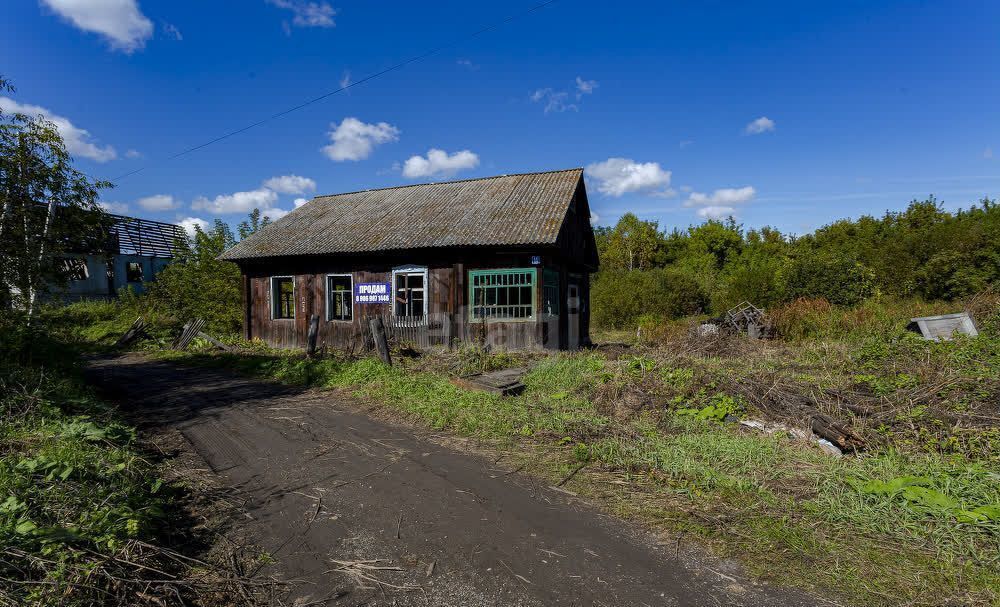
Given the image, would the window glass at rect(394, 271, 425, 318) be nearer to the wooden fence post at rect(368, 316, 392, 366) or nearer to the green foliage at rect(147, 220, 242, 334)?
the wooden fence post at rect(368, 316, 392, 366)

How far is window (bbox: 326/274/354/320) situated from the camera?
599 inches

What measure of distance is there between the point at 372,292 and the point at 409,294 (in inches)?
51.9

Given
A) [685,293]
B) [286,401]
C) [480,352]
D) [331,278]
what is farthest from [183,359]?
[685,293]

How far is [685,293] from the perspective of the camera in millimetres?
25422

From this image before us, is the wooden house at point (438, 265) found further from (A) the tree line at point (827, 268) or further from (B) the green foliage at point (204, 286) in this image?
(A) the tree line at point (827, 268)

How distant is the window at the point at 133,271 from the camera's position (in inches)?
1113

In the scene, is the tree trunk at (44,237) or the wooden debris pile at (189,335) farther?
the wooden debris pile at (189,335)

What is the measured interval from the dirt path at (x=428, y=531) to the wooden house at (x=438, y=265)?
20.2 ft

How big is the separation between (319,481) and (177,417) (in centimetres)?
415

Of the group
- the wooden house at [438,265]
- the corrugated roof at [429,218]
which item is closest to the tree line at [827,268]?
the wooden house at [438,265]

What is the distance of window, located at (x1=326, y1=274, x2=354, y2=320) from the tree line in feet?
47.2

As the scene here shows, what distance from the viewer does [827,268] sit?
1892cm

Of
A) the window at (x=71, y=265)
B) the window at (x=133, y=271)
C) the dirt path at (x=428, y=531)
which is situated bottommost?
the dirt path at (x=428, y=531)

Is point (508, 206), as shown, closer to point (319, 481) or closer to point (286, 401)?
point (286, 401)
